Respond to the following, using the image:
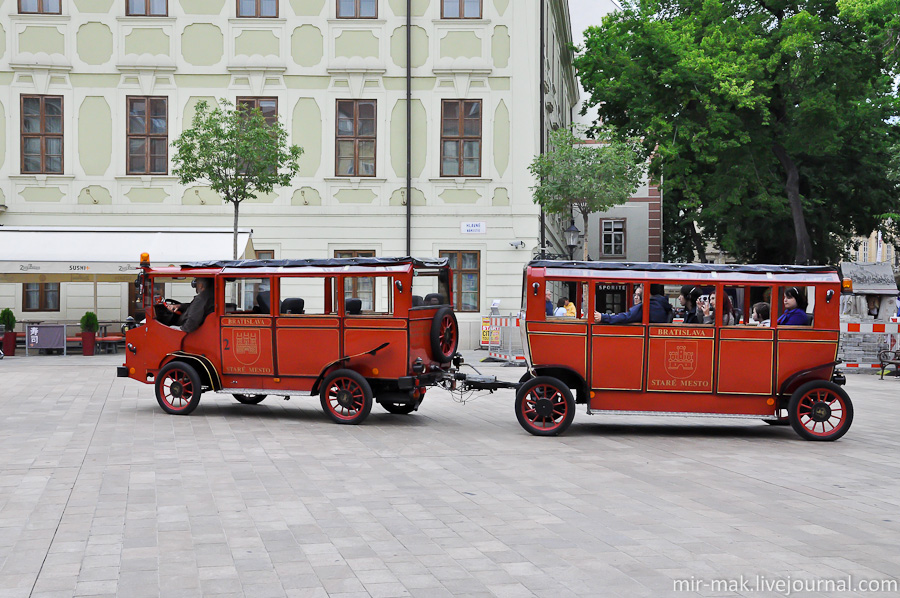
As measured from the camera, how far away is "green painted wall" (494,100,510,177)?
94.4 ft

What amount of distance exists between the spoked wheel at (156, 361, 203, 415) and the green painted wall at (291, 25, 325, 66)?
16.8m

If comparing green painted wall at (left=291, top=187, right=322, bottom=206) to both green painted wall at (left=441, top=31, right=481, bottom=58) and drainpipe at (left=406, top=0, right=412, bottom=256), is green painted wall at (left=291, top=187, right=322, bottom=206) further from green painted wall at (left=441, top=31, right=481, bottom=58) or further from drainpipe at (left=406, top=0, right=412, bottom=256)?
green painted wall at (left=441, top=31, right=481, bottom=58)

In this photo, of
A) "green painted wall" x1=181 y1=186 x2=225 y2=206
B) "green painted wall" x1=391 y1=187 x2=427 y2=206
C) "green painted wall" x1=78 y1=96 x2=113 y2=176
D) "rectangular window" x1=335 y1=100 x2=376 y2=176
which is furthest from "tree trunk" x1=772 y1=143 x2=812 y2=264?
"green painted wall" x1=78 y1=96 x2=113 y2=176

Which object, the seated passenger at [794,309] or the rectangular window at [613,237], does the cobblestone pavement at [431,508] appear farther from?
the rectangular window at [613,237]

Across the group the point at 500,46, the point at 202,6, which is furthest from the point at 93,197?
the point at 500,46

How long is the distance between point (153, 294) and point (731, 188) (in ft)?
83.5

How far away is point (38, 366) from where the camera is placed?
22297 mm

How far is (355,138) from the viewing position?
29.0 m

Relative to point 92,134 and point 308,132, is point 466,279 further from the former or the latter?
point 92,134

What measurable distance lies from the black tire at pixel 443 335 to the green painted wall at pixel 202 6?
18.2 meters

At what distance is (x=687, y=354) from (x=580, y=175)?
52.8 feet

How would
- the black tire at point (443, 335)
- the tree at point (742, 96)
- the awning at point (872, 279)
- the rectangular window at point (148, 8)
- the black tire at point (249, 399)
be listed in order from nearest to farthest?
1. the black tire at point (443, 335)
2. the black tire at point (249, 399)
3. the awning at point (872, 279)
4. the rectangular window at point (148, 8)
5. the tree at point (742, 96)

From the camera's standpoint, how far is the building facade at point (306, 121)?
28562 mm

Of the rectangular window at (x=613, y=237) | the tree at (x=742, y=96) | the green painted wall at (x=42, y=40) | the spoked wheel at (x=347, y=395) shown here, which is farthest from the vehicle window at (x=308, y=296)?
the rectangular window at (x=613, y=237)
